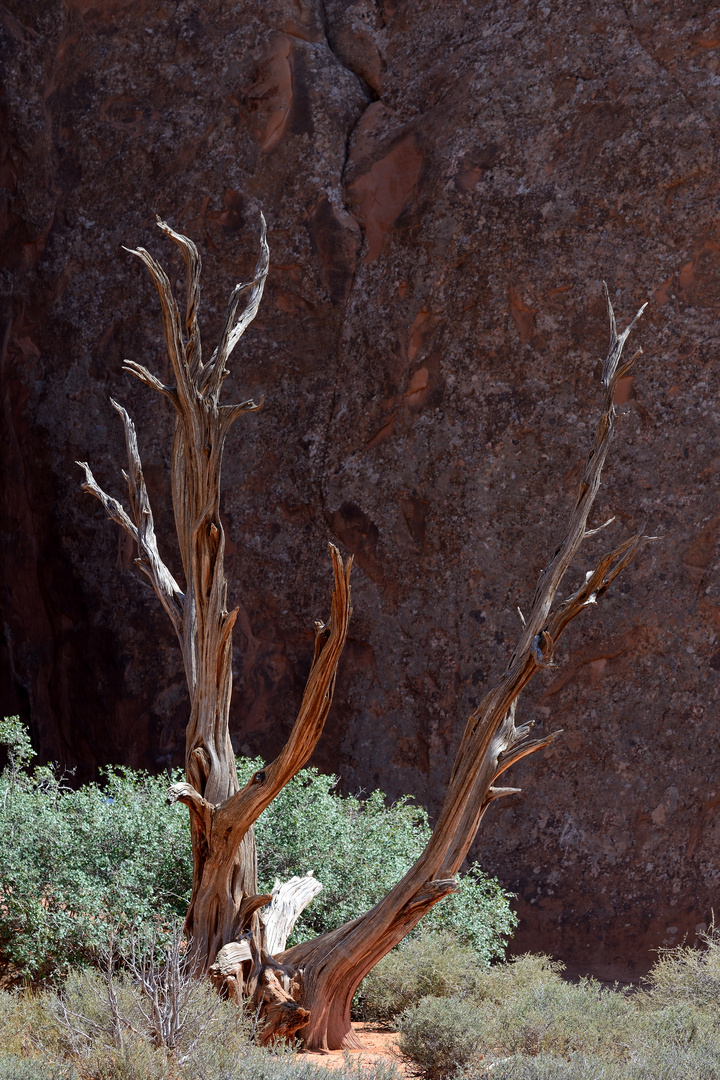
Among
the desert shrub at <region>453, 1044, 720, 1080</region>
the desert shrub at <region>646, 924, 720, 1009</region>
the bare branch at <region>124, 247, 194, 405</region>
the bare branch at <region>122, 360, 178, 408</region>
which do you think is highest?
the bare branch at <region>124, 247, 194, 405</region>

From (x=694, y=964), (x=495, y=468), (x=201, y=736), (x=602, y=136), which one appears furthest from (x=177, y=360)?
(x=602, y=136)

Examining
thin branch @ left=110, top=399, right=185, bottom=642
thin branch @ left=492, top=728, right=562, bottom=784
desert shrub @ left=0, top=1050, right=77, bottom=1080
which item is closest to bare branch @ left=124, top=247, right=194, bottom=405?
thin branch @ left=110, top=399, right=185, bottom=642

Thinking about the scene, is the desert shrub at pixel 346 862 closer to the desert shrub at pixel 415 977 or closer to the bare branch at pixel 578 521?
the desert shrub at pixel 415 977

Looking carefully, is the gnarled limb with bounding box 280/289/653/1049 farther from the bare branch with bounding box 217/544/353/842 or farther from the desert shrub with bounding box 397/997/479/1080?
the bare branch with bounding box 217/544/353/842

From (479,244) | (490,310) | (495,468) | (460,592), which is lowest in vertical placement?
(460,592)

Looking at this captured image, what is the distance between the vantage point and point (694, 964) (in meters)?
4.64

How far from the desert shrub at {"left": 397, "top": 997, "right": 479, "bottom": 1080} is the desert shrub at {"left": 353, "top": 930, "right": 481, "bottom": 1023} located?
493 millimetres

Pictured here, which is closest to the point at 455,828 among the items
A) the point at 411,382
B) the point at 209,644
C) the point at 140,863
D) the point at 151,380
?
the point at 209,644

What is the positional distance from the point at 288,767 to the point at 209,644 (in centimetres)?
67

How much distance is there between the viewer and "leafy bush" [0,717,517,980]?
454 centimetres

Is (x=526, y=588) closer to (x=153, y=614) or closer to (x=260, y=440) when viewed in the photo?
(x=260, y=440)

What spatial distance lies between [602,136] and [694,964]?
5398mm

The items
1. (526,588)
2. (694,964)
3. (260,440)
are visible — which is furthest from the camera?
(260,440)

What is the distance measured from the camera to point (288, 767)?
4.09 m
